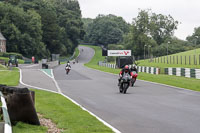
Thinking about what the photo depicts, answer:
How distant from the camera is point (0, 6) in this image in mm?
104812

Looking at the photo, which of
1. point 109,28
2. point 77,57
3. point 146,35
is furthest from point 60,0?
point 146,35

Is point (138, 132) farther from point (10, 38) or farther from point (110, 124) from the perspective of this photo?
point (10, 38)

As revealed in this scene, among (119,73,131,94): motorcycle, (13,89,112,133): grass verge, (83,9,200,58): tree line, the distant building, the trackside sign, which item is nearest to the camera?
(13,89,112,133): grass verge

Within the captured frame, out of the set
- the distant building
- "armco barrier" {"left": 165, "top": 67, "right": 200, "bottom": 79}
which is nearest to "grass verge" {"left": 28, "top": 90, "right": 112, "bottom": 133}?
"armco barrier" {"left": 165, "top": 67, "right": 200, "bottom": 79}

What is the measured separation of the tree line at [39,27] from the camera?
105m

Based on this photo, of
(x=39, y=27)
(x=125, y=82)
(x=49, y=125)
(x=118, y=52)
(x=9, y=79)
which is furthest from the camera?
(x=39, y=27)

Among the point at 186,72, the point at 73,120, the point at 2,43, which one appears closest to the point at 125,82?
the point at 73,120

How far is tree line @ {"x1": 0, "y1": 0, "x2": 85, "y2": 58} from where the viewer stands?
10506 centimetres

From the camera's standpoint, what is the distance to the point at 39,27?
11456 cm

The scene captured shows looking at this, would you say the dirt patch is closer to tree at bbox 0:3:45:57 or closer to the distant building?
the distant building

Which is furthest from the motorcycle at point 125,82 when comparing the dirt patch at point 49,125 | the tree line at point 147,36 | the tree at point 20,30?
the tree at point 20,30

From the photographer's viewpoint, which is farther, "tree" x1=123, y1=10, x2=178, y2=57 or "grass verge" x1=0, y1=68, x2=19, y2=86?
"tree" x1=123, y1=10, x2=178, y2=57

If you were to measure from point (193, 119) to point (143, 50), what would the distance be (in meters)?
109

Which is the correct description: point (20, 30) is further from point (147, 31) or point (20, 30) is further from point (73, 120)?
point (73, 120)
